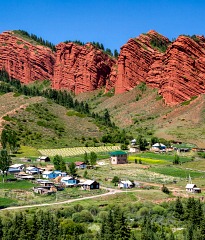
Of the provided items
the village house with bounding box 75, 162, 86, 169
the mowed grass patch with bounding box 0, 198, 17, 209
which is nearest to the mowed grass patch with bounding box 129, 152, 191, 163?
the village house with bounding box 75, 162, 86, 169

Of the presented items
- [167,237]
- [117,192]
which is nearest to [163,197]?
[117,192]

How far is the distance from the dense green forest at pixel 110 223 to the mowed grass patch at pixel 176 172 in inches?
1047

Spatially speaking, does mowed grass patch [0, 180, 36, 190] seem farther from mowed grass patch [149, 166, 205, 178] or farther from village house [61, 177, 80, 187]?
mowed grass patch [149, 166, 205, 178]

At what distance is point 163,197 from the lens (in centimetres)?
7444

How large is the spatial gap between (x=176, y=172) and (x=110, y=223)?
163ft

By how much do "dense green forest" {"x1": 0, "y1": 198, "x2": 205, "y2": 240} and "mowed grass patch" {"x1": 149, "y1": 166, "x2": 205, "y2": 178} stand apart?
2660cm

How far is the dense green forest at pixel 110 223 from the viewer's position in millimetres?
49344

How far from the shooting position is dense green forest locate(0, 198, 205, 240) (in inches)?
1943

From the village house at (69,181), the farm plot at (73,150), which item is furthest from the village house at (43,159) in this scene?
the village house at (69,181)

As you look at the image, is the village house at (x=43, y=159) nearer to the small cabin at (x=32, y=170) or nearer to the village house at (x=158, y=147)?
the small cabin at (x=32, y=170)

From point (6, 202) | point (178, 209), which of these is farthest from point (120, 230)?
point (6, 202)

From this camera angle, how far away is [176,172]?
325ft

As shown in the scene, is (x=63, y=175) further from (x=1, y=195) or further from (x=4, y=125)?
(x=4, y=125)

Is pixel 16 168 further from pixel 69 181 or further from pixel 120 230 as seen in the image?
pixel 120 230
